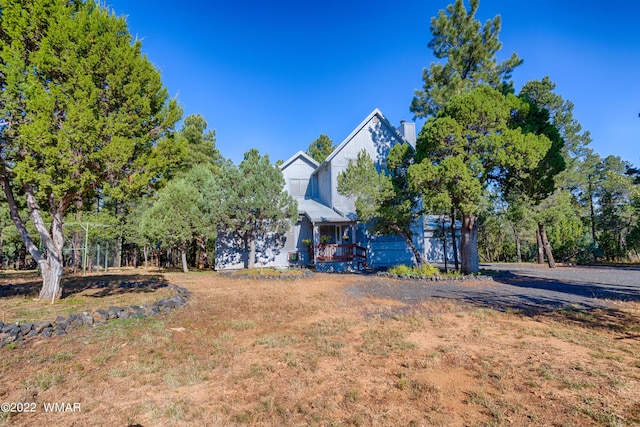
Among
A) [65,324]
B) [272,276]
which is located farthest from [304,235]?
[65,324]

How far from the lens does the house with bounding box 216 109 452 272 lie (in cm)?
1898

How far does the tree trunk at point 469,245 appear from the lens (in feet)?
44.8

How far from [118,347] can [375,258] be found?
16.7m

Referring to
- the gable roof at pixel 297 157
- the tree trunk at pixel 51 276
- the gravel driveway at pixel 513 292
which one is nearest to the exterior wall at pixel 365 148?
the gable roof at pixel 297 157

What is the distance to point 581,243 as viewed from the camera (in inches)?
955

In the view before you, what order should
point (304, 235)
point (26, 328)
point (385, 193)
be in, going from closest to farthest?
point (26, 328) < point (385, 193) < point (304, 235)

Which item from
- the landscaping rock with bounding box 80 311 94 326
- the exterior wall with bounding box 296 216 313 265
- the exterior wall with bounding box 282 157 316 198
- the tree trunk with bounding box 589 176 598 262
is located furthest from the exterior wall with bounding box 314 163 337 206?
the tree trunk with bounding box 589 176 598 262

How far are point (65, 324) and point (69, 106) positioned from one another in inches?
201

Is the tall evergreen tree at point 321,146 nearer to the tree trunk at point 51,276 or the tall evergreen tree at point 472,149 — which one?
the tall evergreen tree at point 472,149

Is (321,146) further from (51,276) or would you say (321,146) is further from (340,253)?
(51,276)

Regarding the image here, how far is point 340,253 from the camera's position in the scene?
18.9 meters

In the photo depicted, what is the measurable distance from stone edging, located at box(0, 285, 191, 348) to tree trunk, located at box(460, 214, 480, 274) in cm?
1207

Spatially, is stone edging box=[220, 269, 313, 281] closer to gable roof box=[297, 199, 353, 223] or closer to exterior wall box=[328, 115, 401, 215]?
gable roof box=[297, 199, 353, 223]

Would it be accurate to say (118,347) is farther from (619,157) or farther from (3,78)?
(619,157)
